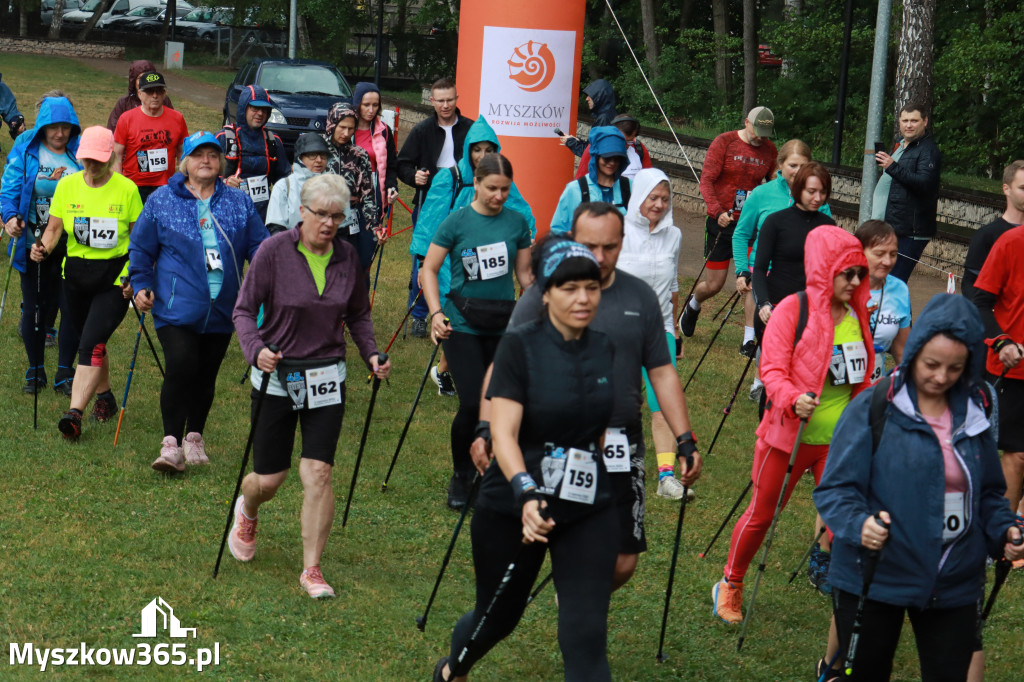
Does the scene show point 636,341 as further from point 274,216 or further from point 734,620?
point 274,216

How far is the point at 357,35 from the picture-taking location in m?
38.2

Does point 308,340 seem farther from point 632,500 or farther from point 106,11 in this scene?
point 106,11

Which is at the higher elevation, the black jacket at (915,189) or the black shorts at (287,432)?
the black jacket at (915,189)

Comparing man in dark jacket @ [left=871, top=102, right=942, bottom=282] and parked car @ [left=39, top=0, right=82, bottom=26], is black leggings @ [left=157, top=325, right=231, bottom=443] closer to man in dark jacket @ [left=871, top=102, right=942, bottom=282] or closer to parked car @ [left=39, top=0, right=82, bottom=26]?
man in dark jacket @ [left=871, top=102, right=942, bottom=282]

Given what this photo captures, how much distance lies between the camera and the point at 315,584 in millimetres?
6387

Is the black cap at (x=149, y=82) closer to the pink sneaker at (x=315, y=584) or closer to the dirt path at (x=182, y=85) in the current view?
the pink sneaker at (x=315, y=584)

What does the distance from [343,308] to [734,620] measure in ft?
8.12

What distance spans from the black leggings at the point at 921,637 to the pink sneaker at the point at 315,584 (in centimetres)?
271

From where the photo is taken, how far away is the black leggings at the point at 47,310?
948 centimetres

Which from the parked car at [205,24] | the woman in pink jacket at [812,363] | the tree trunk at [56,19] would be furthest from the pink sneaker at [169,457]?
the tree trunk at [56,19]

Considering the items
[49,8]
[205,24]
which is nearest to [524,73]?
[205,24]

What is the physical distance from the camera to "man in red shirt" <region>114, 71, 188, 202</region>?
11102 mm

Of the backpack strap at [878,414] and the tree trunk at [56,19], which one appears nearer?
the backpack strap at [878,414]

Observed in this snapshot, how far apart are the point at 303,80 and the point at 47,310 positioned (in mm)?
14585
